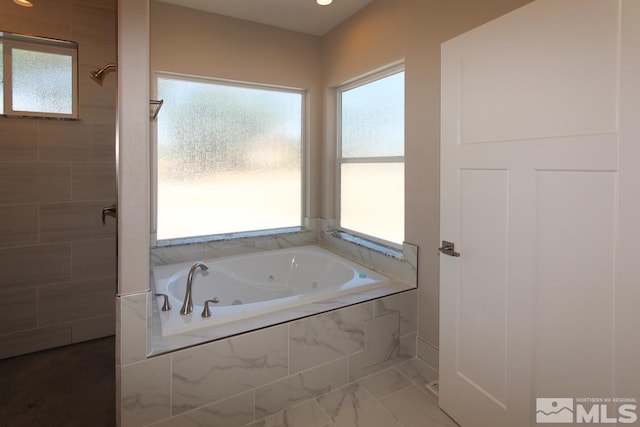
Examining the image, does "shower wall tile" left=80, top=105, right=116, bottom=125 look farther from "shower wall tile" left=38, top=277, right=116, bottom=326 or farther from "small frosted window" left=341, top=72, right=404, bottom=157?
"small frosted window" left=341, top=72, right=404, bottom=157

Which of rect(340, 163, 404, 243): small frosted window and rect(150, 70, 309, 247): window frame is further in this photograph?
rect(150, 70, 309, 247): window frame

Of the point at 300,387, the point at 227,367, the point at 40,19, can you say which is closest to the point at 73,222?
the point at 40,19

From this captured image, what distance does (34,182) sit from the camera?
7.88ft

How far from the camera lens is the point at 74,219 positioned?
255cm

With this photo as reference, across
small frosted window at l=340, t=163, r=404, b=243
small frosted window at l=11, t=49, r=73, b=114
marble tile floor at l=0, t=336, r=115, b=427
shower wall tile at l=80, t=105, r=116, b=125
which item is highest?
small frosted window at l=11, t=49, r=73, b=114

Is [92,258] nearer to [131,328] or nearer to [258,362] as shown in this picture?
[131,328]

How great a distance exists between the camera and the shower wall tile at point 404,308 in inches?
84.8

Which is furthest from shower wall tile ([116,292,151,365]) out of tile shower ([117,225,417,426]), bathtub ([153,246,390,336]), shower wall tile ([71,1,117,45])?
shower wall tile ([71,1,117,45])

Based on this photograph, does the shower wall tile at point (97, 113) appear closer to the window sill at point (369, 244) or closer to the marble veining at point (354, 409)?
the window sill at point (369, 244)

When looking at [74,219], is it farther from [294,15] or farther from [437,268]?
[437,268]

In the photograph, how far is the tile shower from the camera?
1.46 meters

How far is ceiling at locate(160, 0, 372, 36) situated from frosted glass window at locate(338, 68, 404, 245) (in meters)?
0.55

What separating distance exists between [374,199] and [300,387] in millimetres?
1540

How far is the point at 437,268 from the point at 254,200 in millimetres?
1763
